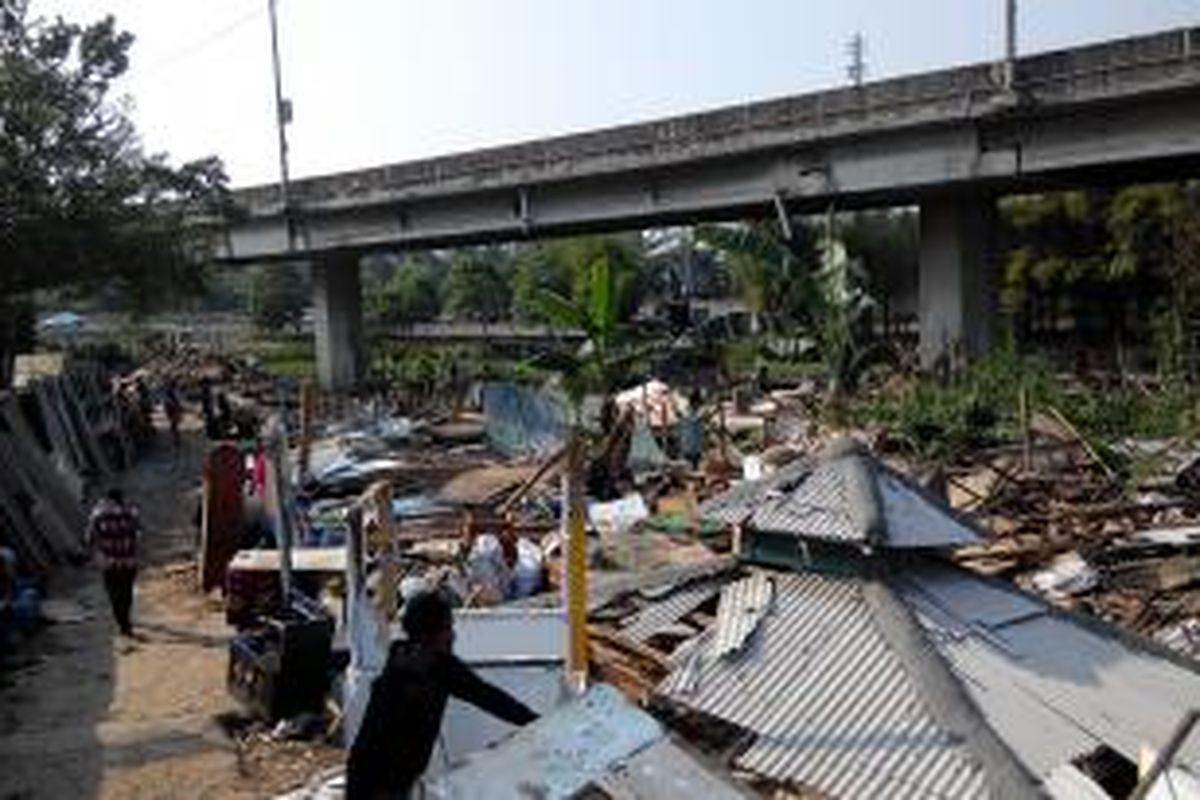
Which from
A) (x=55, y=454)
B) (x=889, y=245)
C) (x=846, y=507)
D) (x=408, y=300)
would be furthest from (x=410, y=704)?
(x=408, y=300)

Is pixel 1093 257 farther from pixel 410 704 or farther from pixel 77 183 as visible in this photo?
pixel 410 704

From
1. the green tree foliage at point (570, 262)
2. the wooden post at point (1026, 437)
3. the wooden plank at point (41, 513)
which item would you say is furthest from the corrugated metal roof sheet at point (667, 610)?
the green tree foliage at point (570, 262)

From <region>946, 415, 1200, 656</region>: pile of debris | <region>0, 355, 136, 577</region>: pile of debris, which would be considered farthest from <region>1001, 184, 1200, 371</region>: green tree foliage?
<region>0, 355, 136, 577</region>: pile of debris

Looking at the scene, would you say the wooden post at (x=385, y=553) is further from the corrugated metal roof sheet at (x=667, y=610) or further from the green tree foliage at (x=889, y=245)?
the green tree foliage at (x=889, y=245)

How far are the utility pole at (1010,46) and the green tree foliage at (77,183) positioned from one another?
22223 millimetres

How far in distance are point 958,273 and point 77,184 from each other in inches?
861

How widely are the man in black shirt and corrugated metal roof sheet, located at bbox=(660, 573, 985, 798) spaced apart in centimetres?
257

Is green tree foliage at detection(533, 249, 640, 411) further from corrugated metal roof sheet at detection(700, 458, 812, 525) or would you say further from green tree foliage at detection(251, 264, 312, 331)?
green tree foliage at detection(251, 264, 312, 331)

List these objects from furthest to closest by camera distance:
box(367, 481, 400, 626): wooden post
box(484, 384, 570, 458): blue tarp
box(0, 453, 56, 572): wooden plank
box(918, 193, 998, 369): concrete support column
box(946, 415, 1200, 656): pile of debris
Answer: box(918, 193, 998, 369): concrete support column, box(484, 384, 570, 458): blue tarp, box(0, 453, 56, 572): wooden plank, box(946, 415, 1200, 656): pile of debris, box(367, 481, 400, 626): wooden post

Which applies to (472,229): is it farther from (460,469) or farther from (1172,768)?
(1172,768)

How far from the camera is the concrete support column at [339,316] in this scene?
5859cm

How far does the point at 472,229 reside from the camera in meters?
48.1

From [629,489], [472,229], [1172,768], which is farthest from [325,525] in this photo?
[472,229]

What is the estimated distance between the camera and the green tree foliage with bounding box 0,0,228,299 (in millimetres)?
40719
